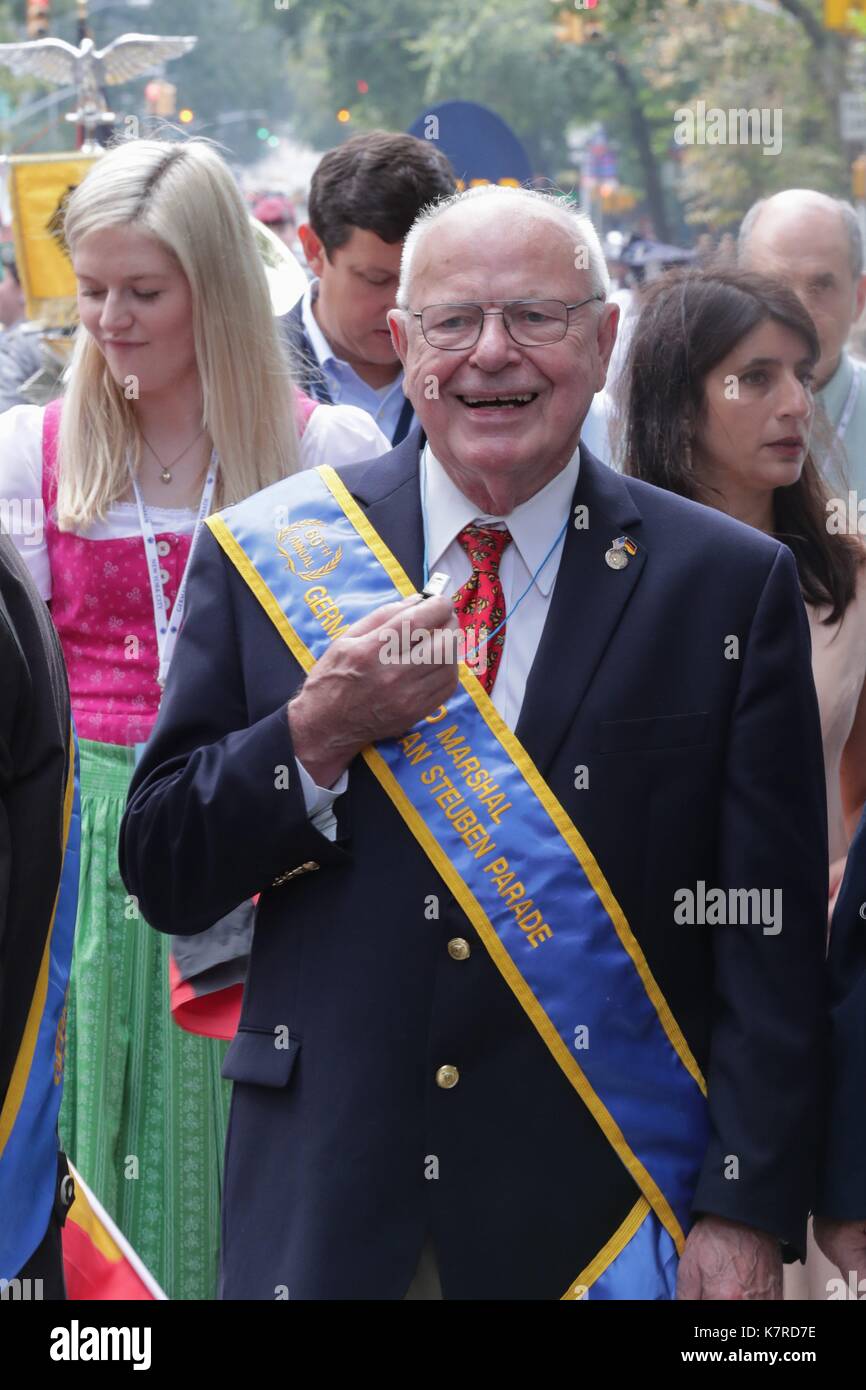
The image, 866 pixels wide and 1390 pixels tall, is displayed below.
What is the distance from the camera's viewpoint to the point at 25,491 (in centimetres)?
389

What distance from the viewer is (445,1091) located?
2.63m

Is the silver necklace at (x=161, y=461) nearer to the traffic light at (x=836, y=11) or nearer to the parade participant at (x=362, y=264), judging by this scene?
the parade participant at (x=362, y=264)

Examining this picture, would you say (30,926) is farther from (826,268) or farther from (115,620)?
(826,268)

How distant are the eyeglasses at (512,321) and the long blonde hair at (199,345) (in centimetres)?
113

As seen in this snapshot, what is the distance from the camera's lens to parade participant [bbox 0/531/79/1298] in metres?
2.53

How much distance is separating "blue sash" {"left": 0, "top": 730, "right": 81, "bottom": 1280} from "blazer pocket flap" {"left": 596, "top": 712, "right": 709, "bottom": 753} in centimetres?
71

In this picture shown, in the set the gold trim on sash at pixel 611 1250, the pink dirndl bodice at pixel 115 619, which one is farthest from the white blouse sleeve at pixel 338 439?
the gold trim on sash at pixel 611 1250

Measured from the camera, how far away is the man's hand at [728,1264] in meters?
2.62

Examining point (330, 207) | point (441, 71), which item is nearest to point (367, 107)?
point (441, 71)

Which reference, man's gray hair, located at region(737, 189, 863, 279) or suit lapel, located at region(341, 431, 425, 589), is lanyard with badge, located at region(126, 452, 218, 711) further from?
man's gray hair, located at region(737, 189, 863, 279)

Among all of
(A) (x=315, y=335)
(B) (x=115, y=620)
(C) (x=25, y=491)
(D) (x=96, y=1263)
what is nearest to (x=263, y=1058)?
(D) (x=96, y=1263)

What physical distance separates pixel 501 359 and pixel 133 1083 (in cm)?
180

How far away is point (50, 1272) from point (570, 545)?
1185 mm

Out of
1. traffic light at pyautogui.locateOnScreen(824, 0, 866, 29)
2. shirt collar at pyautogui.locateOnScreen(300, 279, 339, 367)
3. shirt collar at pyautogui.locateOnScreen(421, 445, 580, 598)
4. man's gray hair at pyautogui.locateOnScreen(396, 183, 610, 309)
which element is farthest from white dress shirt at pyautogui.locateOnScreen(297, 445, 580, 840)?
traffic light at pyautogui.locateOnScreen(824, 0, 866, 29)
